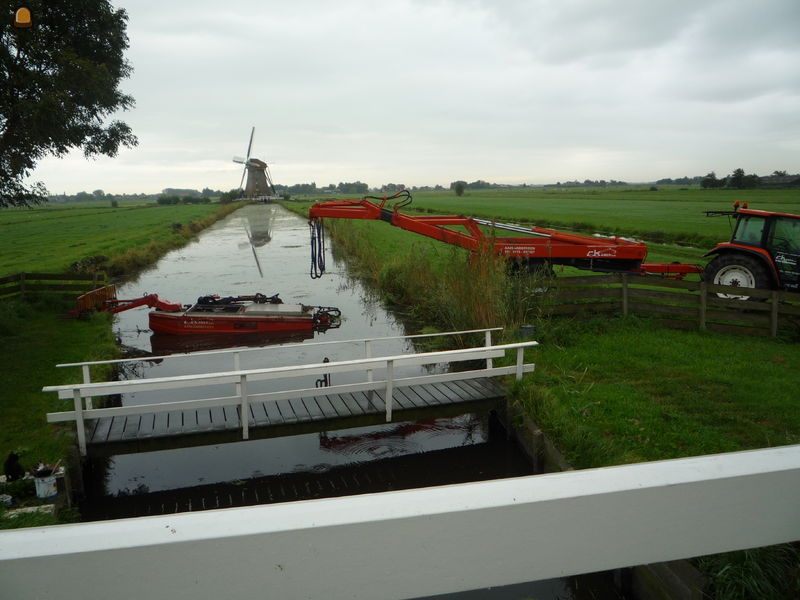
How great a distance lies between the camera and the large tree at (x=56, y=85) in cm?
1158

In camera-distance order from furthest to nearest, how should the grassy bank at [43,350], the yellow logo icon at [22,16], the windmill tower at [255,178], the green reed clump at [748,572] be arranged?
the windmill tower at [255,178] < the yellow logo icon at [22,16] < the grassy bank at [43,350] < the green reed clump at [748,572]

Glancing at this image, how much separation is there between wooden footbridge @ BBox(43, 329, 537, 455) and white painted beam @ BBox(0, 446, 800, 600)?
6.06 metres

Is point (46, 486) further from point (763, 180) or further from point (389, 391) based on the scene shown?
point (763, 180)

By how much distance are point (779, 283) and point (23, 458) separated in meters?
14.6

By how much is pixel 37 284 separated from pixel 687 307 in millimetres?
18192

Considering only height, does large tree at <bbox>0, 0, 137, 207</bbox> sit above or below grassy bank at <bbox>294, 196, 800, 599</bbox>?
above

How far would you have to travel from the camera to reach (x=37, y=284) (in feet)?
57.9

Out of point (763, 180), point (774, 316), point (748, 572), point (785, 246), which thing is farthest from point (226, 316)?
point (763, 180)

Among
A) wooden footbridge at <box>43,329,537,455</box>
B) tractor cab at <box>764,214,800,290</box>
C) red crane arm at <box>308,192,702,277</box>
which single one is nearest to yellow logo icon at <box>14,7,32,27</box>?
wooden footbridge at <box>43,329,537,455</box>

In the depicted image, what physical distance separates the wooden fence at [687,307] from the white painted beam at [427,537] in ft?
36.0

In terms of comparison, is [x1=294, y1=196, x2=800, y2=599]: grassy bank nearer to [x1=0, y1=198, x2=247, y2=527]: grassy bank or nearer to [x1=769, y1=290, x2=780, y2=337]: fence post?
[x1=769, y1=290, x2=780, y2=337]: fence post

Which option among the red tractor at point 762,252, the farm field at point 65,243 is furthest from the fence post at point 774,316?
the farm field at point 65,243

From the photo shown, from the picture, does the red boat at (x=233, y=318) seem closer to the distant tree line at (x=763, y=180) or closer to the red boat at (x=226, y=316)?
the red boat at (x=226, y=316)

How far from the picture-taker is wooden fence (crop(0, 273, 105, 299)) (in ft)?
55.8
